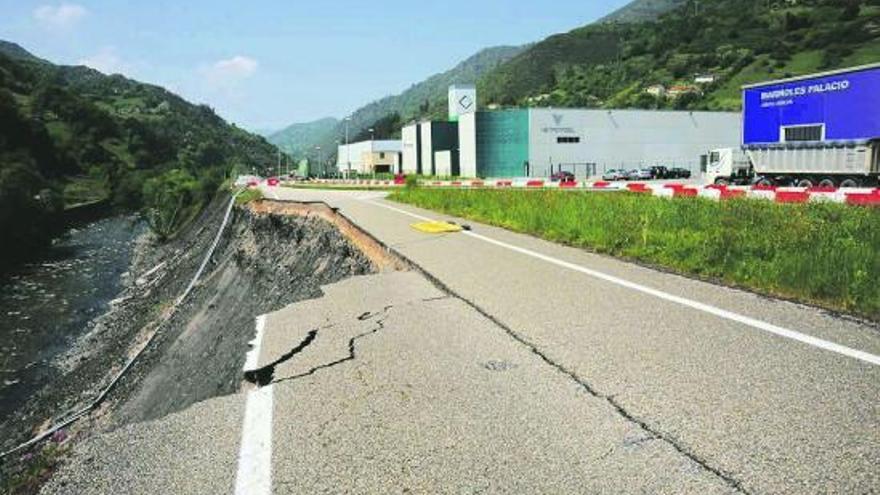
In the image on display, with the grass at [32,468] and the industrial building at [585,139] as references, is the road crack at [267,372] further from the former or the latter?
the industrial building at [585,139]

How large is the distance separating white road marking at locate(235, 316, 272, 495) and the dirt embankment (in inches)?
95.9

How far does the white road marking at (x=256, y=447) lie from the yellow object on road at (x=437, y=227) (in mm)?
12186

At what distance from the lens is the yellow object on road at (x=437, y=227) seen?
699 inches

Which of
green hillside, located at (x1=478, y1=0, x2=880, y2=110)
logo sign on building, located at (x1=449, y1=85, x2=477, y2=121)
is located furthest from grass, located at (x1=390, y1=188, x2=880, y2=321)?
green hillside, located at (x1=478, y1=0, x2=880, y2=110)

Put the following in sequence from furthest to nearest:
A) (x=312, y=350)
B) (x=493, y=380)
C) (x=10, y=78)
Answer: (x=10, y=78), (x=312, y=350), (x=493, y=380)

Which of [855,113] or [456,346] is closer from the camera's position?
[456,346]

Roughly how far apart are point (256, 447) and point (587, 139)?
71.4 m

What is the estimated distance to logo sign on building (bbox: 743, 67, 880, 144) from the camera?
24781 millimetres

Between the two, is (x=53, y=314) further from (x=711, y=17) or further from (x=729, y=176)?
(x=711, y=17)

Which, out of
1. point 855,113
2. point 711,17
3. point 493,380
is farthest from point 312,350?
point 711,17

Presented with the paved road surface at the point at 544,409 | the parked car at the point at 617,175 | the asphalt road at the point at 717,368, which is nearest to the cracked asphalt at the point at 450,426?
the paved road surface at the point at 544,409

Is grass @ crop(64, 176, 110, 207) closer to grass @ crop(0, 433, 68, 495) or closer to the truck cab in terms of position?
the truck cab

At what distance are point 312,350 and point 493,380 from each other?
228 cm

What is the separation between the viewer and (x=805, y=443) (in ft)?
12.5
